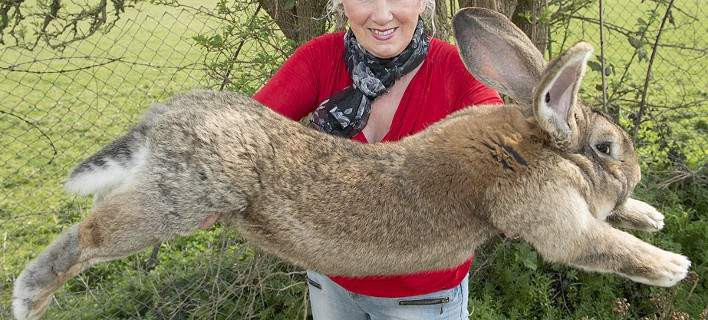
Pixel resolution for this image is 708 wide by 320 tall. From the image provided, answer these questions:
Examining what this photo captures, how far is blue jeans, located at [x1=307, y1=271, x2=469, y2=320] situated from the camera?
2.63 meters

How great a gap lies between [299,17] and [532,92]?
2199mm

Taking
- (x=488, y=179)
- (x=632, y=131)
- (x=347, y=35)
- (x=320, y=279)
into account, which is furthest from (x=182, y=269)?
(x=632, y=131)

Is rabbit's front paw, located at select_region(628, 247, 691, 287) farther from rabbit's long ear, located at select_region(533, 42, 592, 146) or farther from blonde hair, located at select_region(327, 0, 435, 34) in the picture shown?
blonde hair, located at select_region(327, 0, 435, 34)

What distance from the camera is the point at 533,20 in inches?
160

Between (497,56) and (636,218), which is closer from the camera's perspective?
(497,56)

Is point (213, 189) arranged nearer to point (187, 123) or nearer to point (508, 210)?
point (187, 123)

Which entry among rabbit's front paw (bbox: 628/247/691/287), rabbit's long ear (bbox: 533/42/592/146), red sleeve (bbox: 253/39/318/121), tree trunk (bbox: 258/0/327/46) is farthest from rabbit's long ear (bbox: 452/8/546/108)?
tree trunk (bbox: 258/0/327/46)

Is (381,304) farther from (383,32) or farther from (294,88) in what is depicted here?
(383,32)

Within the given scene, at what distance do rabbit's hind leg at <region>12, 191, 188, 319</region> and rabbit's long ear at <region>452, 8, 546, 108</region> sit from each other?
3.74 feet

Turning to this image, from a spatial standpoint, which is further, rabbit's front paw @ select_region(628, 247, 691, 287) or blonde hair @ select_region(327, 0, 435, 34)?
blonde hair @ select_region(327, 0, 435, 34)

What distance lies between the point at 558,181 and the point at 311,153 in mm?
845

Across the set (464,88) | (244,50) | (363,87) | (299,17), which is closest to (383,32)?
(363,87)

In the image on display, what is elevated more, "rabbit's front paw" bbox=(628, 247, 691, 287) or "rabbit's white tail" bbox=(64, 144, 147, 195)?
"rabbit's white tail" bbox=(64, 144, 147, 195)

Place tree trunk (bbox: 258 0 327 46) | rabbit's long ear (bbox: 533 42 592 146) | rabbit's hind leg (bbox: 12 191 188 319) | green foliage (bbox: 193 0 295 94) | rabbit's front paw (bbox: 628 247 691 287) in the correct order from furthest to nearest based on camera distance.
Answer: tree trunk (bbox: 258 0 327 46)
green foliage (bbox: 193 0 295 94)
rabbit's front paw (bbox: 628 247 691 287)
rabbit's hind leg (bbox: 12 191 188 319)
rabbit's long ear (bbox: 533 42 592 146)
